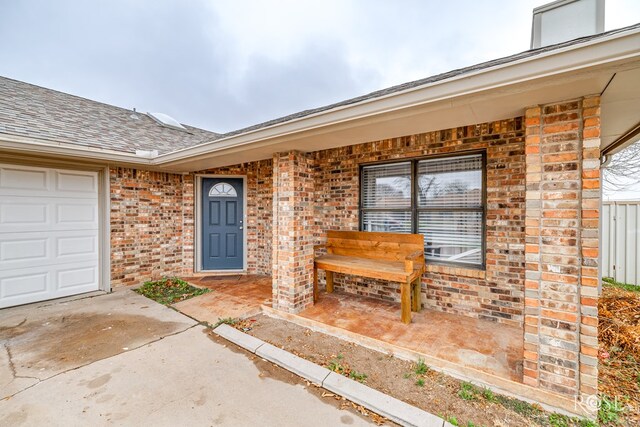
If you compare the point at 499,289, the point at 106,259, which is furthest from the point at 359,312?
the point at 106,259

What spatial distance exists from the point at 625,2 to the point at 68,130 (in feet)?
35.8

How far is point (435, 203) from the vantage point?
374 centimetres

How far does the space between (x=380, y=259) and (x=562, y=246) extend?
2189 millimetres

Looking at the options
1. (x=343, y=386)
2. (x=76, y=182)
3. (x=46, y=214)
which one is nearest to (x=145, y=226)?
(x=76, y=182)

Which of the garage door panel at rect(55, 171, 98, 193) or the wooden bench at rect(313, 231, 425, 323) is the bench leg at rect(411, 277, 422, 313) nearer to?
the wooden bench at rect(313, 231, 425, 323)

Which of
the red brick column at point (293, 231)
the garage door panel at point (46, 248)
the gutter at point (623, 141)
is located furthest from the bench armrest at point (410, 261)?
the garage door panel at point (46, 248)

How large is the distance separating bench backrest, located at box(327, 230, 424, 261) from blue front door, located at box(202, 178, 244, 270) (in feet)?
8.28

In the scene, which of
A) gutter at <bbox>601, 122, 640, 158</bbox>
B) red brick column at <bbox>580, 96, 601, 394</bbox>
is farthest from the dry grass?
gutter at <bbox>601, 122, 640, 158</bbox>

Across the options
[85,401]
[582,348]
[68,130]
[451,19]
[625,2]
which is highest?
[451,19]

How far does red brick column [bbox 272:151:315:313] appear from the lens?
3621 mm

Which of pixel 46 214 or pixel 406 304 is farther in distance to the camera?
pixel 46 214

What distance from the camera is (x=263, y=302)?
161 inches

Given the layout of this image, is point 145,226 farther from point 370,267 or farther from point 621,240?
point 621,240

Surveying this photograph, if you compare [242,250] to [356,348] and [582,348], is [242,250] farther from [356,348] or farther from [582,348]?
[582,348]
